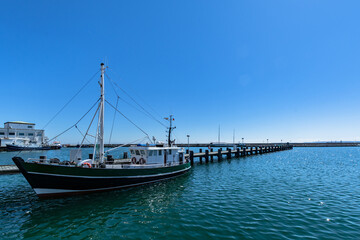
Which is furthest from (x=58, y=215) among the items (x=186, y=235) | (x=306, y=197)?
(x=306, y=197)

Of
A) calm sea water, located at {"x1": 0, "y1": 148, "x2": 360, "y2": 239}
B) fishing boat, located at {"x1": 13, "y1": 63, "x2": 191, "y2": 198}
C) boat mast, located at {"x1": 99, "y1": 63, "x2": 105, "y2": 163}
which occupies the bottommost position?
calm sea water, located at {"x1": 0, "y1": 148, "x2": 360, "y2": 239}

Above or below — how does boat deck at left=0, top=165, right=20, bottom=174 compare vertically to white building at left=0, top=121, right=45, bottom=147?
below

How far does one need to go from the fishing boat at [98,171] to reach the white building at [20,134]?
76043 millimetres

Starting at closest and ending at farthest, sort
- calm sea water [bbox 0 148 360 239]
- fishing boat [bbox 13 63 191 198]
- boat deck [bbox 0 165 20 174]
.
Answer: calm sea water [bbox 0 148 360 239] → fishing boat [bbox 13 63 191 198] → boat deck [bbox 0 165 20 174]

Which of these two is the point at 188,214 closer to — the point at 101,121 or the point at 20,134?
the point at 101,121

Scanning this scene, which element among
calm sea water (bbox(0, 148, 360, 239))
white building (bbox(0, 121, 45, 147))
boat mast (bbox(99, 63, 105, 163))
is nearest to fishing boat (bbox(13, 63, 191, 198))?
boat mast (bbox(99, 63, 105, 163))

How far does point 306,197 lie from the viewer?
12672mm

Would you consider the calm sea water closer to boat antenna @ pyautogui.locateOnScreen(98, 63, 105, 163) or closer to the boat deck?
boat antenna @ pyautogui.locateOnScreen(98, 63, 105, 163)

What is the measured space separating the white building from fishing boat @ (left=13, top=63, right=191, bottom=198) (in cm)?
7604

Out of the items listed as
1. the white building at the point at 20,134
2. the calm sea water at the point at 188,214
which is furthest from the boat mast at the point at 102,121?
the white building at the point at 20,134

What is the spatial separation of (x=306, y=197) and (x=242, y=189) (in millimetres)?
4604

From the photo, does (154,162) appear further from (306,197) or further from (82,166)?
(306,197)

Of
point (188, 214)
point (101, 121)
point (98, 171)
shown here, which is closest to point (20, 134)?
point (101, 121)

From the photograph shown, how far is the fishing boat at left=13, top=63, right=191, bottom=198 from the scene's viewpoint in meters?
11.8
